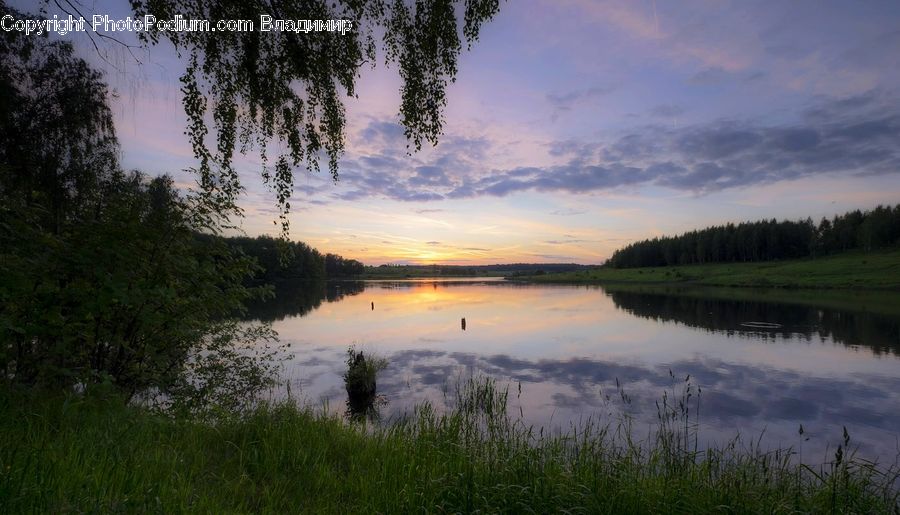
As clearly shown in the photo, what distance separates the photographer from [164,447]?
511 cm

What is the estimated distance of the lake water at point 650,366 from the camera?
1355 centimetres

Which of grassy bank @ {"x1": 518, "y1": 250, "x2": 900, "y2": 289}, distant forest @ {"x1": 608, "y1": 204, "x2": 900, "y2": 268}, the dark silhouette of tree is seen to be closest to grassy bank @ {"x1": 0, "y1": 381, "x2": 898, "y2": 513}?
the dark silhouette of tree

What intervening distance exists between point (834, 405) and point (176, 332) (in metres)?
20.6

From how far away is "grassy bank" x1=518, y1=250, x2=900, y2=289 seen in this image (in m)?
80.2

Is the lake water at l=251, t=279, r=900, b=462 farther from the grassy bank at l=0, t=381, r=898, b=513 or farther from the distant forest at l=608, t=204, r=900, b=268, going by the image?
the distant forest at l=608, t=204, r=900, b=268

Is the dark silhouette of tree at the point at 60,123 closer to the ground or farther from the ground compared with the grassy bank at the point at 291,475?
farther from the ground

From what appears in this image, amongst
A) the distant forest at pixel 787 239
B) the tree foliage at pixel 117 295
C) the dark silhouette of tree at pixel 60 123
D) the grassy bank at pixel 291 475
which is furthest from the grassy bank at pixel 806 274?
the dark silhouette of tree at pixel 60 123

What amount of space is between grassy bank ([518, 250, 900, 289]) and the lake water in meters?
49.5

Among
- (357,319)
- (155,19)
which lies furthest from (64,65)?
(357,319)

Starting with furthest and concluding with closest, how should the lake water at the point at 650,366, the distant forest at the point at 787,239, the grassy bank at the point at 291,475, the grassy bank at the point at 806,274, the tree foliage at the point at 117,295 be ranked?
1. the distant forest at the point at 787,239
2. the grassy bank at the point at 806,274
3. the lake water at the point at 650,366
4. the tree foliage at the point at 117,295
5. the grassy bank at the point at 291,475

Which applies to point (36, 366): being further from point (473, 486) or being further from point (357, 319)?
point (357, 319)

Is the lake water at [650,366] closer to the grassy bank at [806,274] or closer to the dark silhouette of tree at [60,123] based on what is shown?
the dark silhouette of tree at [60,123]

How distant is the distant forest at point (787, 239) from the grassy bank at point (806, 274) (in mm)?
6430

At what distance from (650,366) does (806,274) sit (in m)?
100
